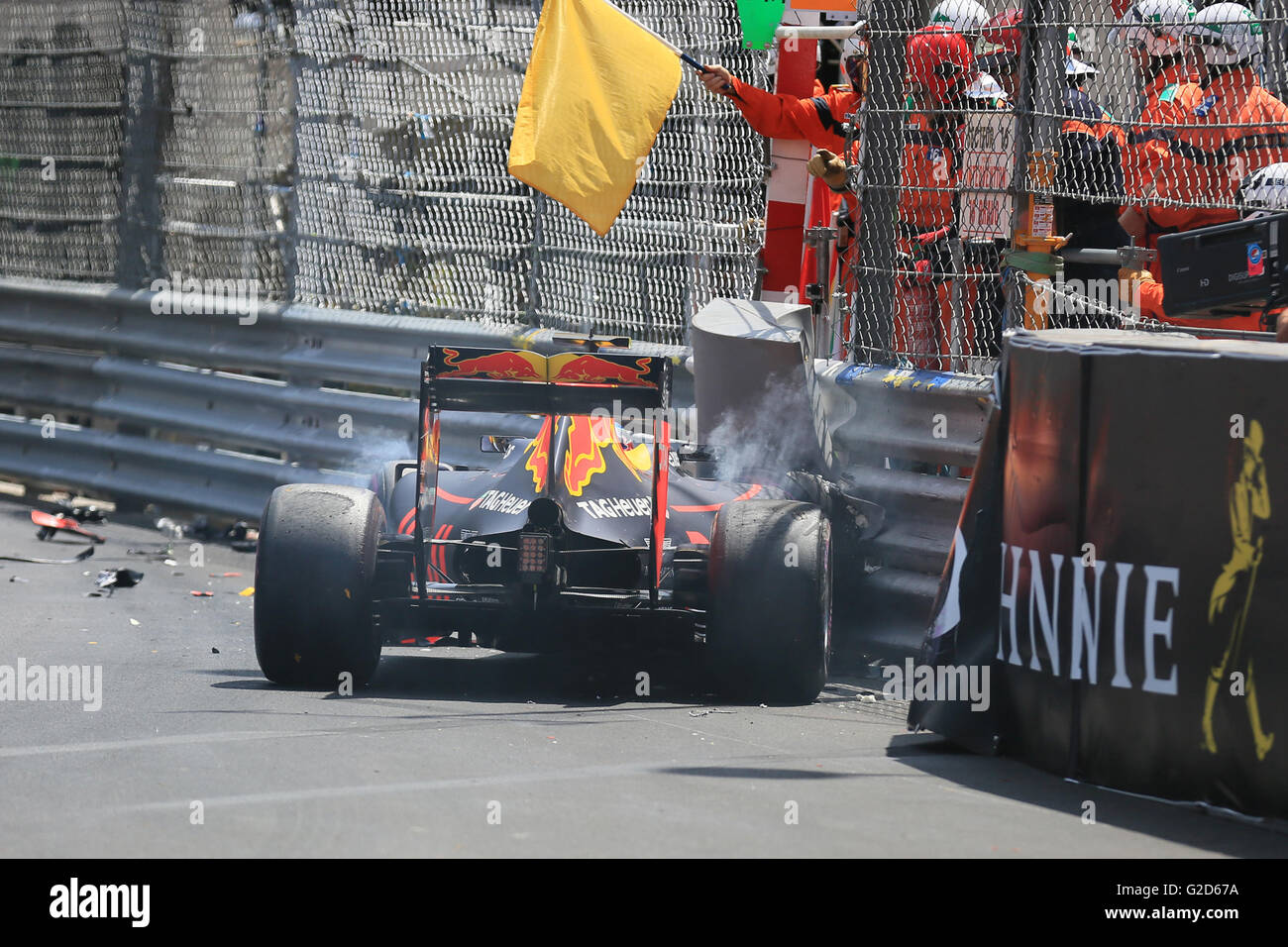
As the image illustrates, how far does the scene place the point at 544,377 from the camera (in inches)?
253

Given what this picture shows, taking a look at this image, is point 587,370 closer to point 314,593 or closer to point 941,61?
point 314,593

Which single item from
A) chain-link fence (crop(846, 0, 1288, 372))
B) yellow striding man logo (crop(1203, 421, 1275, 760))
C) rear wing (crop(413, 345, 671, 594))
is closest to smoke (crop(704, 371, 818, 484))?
chain-link fence (crop(846, 0, 1288, 372))

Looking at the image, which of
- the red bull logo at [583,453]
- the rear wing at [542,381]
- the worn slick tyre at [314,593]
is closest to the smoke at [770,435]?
the red bull logo at [583,453]

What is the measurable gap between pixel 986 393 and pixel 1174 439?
2.06m

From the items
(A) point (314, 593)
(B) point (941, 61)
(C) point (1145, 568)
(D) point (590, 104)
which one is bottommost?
(A) point (314, 593)

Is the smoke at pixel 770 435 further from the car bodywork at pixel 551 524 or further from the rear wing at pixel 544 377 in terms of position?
the rear wing at pixel 544 377

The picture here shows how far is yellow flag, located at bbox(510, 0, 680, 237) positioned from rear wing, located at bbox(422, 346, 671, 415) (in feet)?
4.76

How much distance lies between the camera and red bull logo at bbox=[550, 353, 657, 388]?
21.0ft

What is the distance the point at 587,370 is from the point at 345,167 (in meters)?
4.74

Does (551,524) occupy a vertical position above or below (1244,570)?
below

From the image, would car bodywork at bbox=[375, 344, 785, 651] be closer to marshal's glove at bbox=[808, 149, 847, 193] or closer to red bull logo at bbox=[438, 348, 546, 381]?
red bull logo at bbox=[438, 348, 546, 381]

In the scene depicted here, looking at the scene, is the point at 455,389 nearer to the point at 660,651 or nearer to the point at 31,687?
the point at 660,651

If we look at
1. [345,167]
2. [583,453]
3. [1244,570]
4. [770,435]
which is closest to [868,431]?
[770,435]
